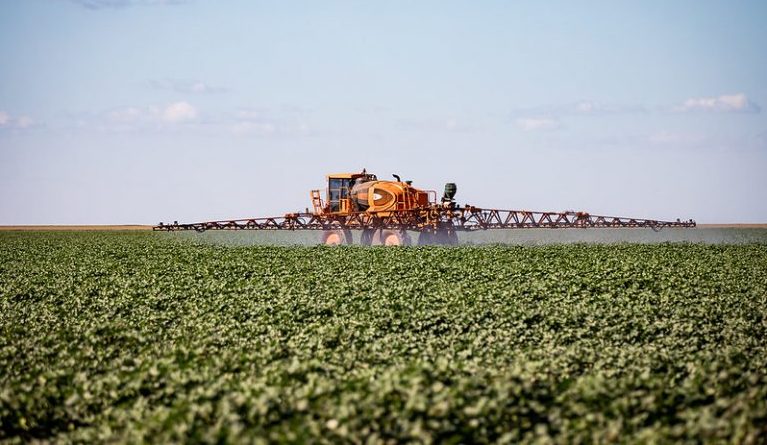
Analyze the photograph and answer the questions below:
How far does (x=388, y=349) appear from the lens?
15719mm

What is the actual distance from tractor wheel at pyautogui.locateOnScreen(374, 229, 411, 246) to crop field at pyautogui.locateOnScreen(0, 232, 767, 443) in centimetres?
834

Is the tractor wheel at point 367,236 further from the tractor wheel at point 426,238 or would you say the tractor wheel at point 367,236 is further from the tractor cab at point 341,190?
the tractor cab at point 341,190

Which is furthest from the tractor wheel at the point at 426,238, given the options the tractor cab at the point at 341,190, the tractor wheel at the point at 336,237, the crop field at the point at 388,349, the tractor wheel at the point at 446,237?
the crop field at the point at 388,349

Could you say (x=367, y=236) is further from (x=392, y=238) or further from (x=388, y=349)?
(x=388, y=349)

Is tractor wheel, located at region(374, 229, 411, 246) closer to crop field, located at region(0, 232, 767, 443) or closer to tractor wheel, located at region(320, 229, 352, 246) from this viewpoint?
tractor wheel, located at region(320, 229, 352, 246)

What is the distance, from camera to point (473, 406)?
9.87 m

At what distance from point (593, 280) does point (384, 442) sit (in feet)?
53.8

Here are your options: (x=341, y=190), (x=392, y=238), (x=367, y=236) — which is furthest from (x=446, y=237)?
(x=341, y=190)

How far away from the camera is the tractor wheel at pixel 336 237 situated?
4540 centimetres

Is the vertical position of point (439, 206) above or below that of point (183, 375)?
above

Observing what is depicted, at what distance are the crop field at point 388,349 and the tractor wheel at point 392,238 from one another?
8336mm

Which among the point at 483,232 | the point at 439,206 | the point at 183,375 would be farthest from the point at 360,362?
the point at 483,232

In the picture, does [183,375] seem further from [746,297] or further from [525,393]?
[746,297]

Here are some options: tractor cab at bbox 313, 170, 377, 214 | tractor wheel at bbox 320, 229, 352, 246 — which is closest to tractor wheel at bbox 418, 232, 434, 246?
tractor wheel at bbox 320, 229, 352, 246
